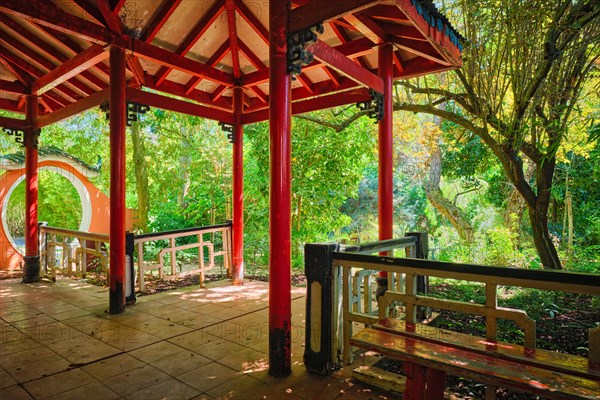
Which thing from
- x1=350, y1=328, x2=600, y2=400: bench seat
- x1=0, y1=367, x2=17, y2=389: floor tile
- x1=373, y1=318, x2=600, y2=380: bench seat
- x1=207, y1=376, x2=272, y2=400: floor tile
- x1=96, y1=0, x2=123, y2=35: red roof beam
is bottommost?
x1=207, y1=376, x2=272, y2=400: floor tile

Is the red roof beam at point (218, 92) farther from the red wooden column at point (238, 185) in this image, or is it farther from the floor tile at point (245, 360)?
the floor tile at point (245, 360)

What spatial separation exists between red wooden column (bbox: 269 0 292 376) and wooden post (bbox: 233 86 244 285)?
3661 mm

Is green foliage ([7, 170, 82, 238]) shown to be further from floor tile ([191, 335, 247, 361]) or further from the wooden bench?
the wooden bench

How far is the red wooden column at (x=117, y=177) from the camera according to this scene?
4848 millimetres

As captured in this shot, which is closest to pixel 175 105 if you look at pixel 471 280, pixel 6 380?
pixel 6 380

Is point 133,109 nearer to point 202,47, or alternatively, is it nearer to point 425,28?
point 202,47

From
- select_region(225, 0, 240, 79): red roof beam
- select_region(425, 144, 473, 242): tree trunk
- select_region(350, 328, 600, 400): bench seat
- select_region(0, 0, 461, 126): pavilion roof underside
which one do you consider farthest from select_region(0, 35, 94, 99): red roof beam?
Result: select_region(425, 144, 473, 242): tree trunk

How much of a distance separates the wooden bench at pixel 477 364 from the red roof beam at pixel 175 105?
485 cm

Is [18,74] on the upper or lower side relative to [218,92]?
upper

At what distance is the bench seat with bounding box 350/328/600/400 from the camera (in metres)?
1.84

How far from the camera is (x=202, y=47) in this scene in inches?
227

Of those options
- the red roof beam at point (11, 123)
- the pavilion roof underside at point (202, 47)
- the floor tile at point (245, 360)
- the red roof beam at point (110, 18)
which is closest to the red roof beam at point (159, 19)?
the pavilion roof underside at point (202, 47)

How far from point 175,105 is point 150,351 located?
156 inches

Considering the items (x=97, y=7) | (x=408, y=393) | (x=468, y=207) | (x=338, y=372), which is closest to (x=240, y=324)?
(x=338, y=372)
